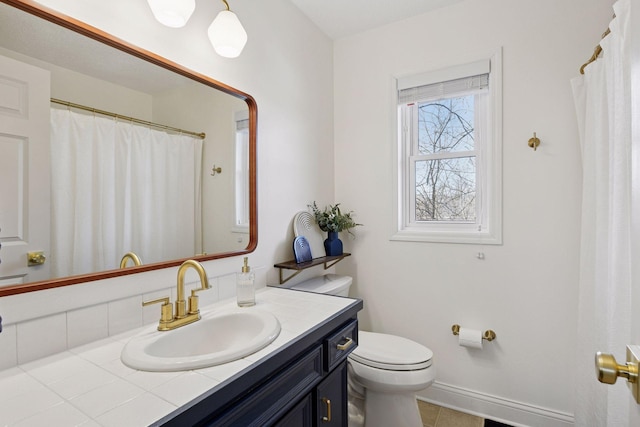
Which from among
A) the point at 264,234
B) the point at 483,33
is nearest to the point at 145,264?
the point at 264,234

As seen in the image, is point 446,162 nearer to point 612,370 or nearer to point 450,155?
point 450,155

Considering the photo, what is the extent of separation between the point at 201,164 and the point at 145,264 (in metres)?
0.46

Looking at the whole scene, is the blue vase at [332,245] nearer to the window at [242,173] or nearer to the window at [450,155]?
the window at [450,155]

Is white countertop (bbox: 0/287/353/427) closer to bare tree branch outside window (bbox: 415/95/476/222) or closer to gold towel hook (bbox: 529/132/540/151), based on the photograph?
bare tree branch outside window (bbox: 415/95/476/222)

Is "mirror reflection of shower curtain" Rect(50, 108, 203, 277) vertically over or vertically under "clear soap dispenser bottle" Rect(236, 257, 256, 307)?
over

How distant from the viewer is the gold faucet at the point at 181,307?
1016 millimetres

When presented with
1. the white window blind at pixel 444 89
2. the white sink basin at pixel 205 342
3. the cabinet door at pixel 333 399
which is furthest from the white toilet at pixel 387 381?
the white window blind at pixel 444 89

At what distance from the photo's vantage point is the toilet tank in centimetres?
184

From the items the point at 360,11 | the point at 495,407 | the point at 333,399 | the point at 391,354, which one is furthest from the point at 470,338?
the point at 360,11

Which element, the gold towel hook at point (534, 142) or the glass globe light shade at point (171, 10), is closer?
the glass globe light shade at point (171, 10)

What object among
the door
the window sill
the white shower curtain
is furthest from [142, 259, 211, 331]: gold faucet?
the window sill

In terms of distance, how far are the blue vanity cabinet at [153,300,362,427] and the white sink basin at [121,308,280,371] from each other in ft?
0.26

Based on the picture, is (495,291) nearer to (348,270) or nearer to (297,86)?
(348,270)

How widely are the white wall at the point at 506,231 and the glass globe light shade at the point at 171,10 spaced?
4.42ft
